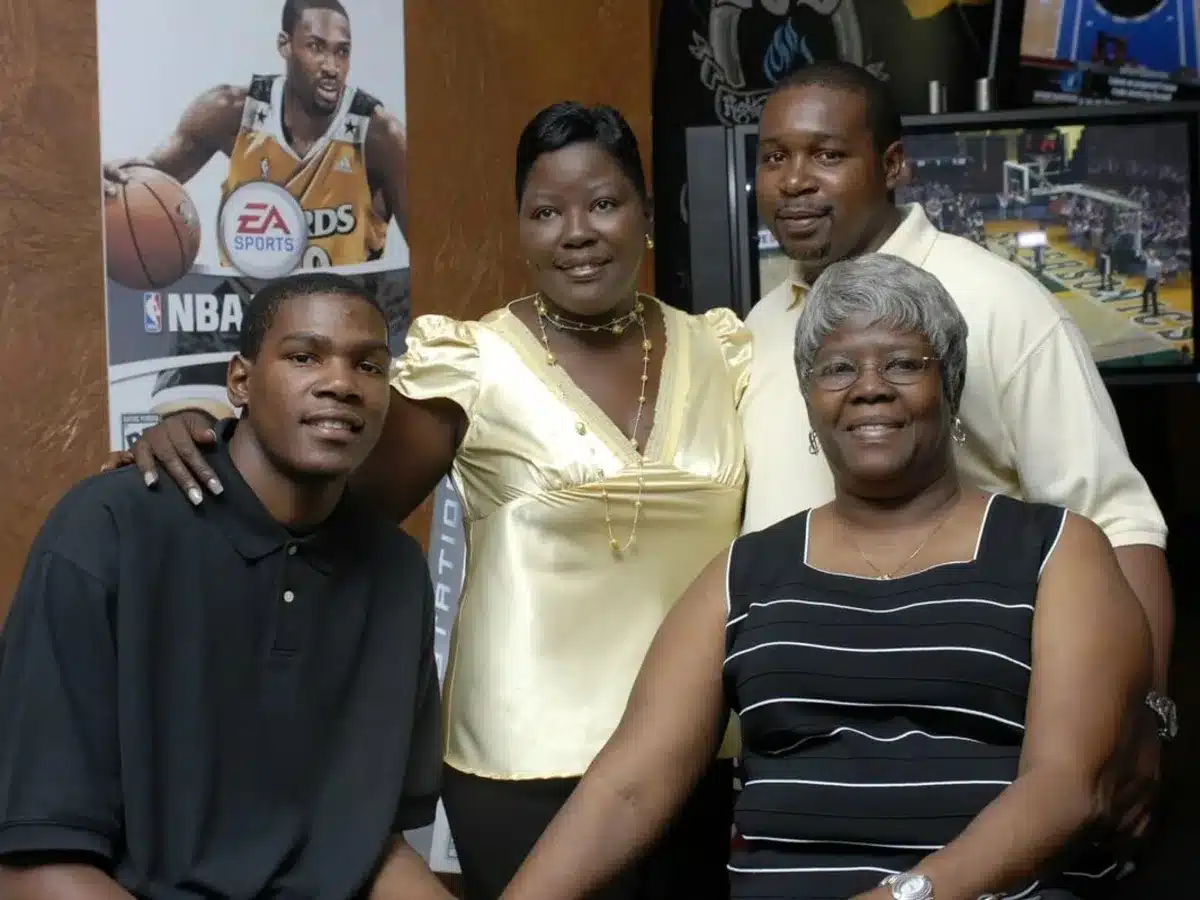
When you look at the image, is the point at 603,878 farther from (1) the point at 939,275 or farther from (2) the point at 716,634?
(1) the point at 939,275

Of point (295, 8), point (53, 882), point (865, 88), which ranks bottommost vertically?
point (53, 882)

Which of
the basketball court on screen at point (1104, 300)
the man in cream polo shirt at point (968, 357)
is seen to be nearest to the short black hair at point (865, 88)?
the man in cream polo shirt at point (968, 357)

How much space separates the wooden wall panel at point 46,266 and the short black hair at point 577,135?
104 cm

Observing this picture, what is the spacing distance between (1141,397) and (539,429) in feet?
6.83

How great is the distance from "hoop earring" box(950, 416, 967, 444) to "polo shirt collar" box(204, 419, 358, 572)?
0.82 metres

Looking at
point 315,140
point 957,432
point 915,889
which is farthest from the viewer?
point 315,140

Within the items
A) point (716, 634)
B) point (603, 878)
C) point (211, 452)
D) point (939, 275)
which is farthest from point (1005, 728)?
point (211, 452)

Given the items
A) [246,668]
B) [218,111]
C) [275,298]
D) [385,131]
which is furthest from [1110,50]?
[246,668]

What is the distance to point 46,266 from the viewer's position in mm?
2848

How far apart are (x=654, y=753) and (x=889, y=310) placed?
0.64 metres

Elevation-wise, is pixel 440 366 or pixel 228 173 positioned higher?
pixel 228 173

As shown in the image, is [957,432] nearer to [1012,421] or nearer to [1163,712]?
[1012,421]

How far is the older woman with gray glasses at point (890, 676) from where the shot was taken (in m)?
1.78

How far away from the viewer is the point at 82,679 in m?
1.77
